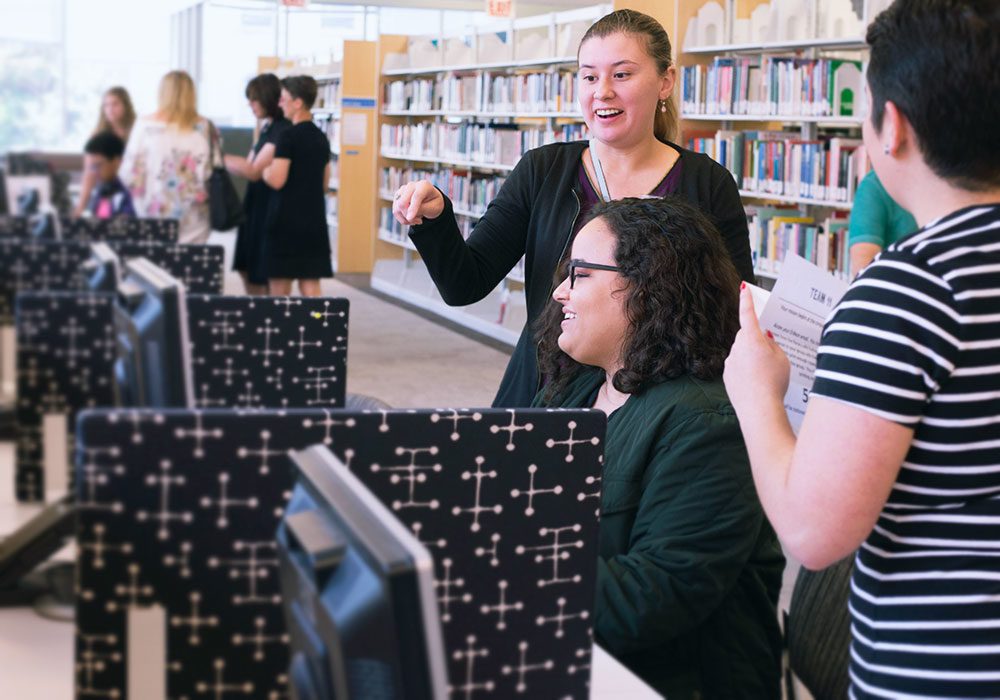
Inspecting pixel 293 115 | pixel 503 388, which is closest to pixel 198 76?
pixel 503 388

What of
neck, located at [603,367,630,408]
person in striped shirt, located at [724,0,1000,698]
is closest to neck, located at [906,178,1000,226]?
person in striped shirt, located at [724,0,1000,698]

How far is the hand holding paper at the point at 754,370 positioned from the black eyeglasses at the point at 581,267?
559mm

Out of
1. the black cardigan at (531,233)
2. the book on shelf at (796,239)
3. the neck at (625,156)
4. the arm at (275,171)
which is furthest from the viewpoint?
the book on shelf at (796,239)

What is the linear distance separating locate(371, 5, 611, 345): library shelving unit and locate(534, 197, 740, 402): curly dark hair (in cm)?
554

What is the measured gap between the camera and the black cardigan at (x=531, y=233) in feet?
8.05

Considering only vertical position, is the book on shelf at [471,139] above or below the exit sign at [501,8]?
below

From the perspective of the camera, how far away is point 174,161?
113 centimetres

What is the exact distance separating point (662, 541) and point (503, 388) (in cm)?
91

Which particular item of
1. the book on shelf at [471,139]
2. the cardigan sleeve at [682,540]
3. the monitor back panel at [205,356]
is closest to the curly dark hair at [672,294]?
the cardigan sleeve at [682,540]

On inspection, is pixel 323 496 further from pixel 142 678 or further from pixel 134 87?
pixel 134 87

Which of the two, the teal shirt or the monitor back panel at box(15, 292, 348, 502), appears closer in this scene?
the monitor back panel at box(15, 292, 348, 502)

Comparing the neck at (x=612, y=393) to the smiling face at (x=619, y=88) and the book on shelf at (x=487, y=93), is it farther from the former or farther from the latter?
the book on shelf at (x=487, y=93)

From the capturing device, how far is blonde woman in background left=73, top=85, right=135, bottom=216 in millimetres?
1012

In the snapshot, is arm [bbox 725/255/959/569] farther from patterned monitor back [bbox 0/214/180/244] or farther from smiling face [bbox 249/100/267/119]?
smiling face [bbox 249/100/267/119]
